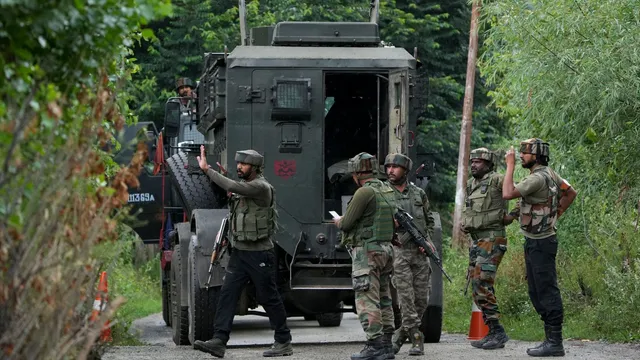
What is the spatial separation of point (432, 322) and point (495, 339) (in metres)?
0.81

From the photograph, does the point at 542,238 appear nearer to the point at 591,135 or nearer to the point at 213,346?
the point at 213,346

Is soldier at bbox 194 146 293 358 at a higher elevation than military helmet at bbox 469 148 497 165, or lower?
lower

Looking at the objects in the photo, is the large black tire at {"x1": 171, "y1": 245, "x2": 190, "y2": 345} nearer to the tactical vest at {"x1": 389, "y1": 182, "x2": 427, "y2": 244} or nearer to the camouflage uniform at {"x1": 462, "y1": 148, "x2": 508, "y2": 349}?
the tactical vest at {"x1": 389, "y1": 182, "x2": 427, "y2": 244}

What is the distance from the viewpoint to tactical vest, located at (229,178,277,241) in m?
11.8

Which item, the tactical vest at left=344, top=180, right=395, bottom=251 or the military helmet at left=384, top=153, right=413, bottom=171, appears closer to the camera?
the tactical vest at left=344, top=180, right=395, bottom=251

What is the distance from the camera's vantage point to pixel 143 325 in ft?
59.4

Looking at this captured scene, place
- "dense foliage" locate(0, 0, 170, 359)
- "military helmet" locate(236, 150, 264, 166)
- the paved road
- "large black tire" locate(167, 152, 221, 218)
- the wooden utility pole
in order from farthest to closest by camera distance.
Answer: the wooden utility pole → "large black tire" locate(167, 152, 221, 218) → "military helmet" locate(236, 150, 264, 166) → the paved road → "dense foliage" locate(0, 0, 170, 359)

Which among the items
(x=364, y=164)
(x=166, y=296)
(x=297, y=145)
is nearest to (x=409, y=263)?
(x=364, y=164)

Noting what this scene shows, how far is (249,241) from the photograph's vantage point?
1180 centimetres

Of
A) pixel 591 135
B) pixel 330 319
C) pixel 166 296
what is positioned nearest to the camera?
pixel 591 135

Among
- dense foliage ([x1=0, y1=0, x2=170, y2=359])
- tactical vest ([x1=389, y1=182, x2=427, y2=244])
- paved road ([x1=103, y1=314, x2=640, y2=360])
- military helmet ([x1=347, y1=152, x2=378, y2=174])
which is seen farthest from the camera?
tactical vest ([x1=389, y1=182, x2=427, y2=244])

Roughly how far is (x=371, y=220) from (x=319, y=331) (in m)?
5.27

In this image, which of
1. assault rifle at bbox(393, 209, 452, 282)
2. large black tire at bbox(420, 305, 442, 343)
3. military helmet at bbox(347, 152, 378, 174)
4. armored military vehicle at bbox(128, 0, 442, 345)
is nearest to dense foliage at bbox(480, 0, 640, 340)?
large black tire at bbox(420, 305, 442, 343)

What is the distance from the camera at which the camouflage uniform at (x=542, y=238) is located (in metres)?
11.6
